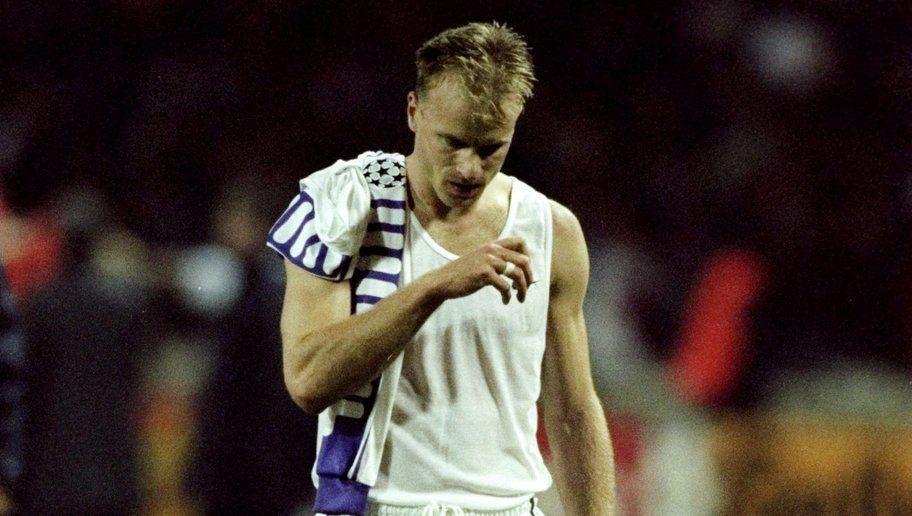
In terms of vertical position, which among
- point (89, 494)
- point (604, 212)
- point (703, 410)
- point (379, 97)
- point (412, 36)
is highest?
point (412, 36)

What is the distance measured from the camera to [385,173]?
154cm

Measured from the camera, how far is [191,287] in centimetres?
430

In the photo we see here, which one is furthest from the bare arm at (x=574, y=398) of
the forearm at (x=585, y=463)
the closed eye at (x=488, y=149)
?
the closed eye at (x=488, y=149)

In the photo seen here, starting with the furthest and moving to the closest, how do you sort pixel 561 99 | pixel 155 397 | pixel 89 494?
pixel 561 99
pixel 155 397
pixel 89 494

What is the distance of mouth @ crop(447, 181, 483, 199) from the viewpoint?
1.47 m

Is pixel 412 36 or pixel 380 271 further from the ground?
pixel 412 36

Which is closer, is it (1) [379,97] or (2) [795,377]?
(2) [795,377]

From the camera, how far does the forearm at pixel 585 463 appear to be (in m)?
1.65

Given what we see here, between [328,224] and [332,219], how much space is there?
0.01 m

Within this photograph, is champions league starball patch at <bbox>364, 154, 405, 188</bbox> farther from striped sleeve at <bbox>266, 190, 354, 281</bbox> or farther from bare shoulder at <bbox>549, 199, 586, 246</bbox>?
bare shoulder at <bbox>549, 199, 586, 246</bbox>

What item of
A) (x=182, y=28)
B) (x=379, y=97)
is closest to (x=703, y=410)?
(x=379, y=97)

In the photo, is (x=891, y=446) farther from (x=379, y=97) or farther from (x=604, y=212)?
(x=379, y=97)

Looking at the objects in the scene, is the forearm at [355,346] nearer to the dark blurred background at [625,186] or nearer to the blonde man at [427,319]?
the blonde man at [427,319]

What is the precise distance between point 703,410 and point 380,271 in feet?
8.50
